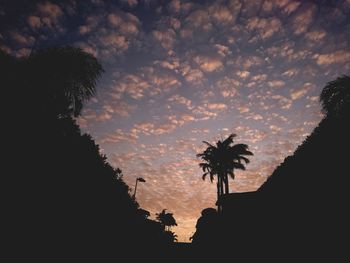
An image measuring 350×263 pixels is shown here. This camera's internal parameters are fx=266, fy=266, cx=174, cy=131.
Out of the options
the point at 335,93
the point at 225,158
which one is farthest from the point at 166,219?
the point at 335,93

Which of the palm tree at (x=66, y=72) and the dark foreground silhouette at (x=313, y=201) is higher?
the palm tree at (x=66, y=72)

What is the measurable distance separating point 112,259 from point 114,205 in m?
2.32

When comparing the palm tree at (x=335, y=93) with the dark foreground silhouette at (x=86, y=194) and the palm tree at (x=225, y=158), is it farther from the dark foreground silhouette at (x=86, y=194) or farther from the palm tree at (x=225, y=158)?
the palm tree at (x=225, y=158)

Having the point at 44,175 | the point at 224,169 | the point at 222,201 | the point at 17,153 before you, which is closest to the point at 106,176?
the point at 44,175

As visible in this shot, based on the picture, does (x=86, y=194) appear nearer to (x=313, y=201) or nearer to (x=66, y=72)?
(x=313, y=201)

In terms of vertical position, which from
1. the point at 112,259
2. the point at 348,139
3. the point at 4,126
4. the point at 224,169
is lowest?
the point at 112,259

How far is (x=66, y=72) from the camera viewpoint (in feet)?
50.5

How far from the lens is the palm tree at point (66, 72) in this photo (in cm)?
1373

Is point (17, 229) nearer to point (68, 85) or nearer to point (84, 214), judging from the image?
point (84, 214)

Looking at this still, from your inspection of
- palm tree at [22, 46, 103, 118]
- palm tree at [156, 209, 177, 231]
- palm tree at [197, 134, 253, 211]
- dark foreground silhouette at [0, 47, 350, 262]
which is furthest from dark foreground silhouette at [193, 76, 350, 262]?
palm tree at [156, 209, 177, 231]

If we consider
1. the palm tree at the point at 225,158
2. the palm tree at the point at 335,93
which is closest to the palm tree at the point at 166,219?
the palm tree at the point at 225,158

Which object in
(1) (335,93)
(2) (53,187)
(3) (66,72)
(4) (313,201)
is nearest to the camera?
(2) (53,187)

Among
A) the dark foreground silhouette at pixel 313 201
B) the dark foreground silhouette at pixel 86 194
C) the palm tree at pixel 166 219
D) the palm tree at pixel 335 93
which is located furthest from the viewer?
the palm tree at pixel 166 219

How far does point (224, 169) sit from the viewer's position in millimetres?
41656
